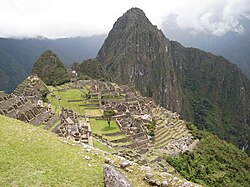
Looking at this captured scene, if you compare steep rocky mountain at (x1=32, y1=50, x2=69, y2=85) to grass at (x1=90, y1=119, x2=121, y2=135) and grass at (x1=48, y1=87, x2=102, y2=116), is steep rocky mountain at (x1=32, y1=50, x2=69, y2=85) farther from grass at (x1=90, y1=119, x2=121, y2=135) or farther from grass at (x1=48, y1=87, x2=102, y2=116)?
grass at (x1=90, y1=119, x2=121, y2=135)

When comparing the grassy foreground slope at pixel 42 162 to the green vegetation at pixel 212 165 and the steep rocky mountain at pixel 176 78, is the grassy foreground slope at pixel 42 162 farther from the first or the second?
the steep rocky mountain at pixel 176 78

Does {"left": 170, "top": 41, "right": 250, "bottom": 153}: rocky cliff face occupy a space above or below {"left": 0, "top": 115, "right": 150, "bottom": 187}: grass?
below

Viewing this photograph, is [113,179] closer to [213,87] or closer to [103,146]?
[103,146]

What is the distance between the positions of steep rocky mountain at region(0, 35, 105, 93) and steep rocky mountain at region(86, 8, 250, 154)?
16.4m

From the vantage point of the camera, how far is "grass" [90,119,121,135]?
33775mm

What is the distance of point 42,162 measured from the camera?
35.2ft

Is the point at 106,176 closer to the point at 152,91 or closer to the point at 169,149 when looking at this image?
the point at 169,149

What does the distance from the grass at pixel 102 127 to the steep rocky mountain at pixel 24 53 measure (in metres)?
53.4

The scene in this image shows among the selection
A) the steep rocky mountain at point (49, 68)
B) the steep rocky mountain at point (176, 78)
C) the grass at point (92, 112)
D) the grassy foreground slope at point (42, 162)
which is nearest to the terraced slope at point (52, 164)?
the grassy foreground slope at point (42, 162)

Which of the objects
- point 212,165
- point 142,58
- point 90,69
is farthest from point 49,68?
point 142,58

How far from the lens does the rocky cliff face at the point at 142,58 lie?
429ft

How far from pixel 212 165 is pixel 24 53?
89955 mm

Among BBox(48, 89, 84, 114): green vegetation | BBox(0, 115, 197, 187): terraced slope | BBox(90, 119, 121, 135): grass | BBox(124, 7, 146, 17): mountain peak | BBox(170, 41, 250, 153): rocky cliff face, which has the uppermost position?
BBox(124, 7, 146, 17): mountain peak

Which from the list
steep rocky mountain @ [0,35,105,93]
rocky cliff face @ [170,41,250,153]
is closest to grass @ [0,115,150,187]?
steep rocky mountain @ [0,35,105,93]
